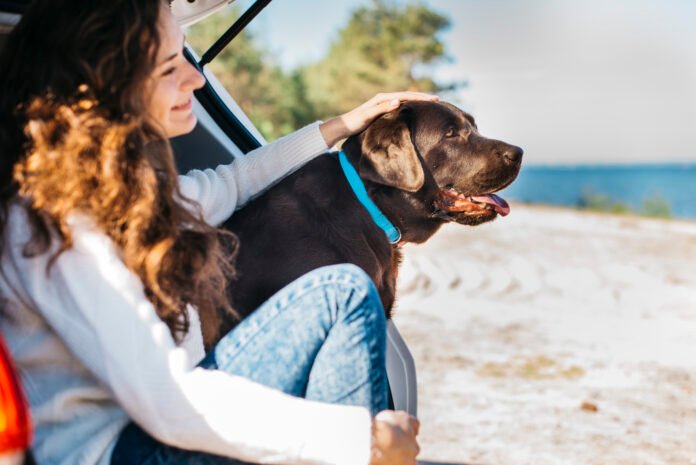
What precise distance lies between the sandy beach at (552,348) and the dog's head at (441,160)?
108 cm

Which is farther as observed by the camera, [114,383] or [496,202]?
[496,202]

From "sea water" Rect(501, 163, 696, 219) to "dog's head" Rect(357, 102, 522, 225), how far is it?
20 cm

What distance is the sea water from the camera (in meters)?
17.7

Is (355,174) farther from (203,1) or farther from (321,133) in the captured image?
(203,1)

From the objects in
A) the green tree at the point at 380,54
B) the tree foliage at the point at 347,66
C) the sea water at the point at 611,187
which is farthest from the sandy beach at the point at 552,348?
the green tree at the point at 380,54

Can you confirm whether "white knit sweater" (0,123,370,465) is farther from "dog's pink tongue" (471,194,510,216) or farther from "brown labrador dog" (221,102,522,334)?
"dog's pink tongue" (471,194,510,216)

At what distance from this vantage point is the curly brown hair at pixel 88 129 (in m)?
1.34

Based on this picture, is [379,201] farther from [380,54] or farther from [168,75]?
[380,54]

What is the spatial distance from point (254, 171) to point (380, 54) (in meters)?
26.0

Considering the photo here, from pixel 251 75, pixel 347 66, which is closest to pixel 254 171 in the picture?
pixel 251 75

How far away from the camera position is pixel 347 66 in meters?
29.4

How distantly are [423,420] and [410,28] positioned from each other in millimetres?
23886

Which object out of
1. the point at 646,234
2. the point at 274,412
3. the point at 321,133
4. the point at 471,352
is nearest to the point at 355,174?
the point at 321,133

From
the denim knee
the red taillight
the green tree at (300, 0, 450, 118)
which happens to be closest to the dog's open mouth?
the denim knee
